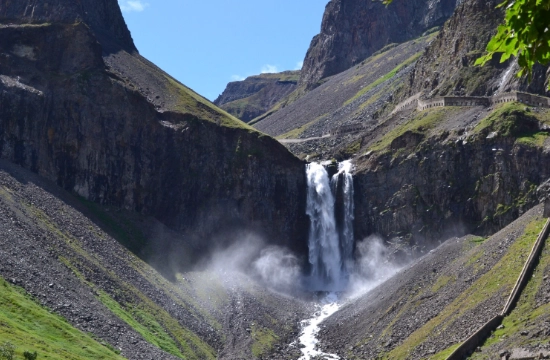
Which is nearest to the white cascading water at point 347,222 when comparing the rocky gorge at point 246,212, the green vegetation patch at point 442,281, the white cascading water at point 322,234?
the rocky gorge at point 246,212

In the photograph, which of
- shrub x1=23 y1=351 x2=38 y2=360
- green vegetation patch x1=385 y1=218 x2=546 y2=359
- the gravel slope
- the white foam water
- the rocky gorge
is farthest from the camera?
the white foam water

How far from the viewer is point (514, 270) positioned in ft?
239

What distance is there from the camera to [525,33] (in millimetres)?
11820

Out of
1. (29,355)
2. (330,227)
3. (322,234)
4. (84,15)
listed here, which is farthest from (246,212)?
(29,355)

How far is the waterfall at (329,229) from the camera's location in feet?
396

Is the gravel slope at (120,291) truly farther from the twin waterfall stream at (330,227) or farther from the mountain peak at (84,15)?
the mountain peak at (84,15)

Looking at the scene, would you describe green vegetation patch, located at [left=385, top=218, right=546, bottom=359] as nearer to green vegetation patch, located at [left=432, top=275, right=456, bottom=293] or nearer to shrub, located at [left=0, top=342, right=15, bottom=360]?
green vegetation patch, located at [left=432, top=275, right=456, bottom=293]

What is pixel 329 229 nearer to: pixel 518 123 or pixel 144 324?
pixel 518 123

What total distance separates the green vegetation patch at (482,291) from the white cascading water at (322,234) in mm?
41748

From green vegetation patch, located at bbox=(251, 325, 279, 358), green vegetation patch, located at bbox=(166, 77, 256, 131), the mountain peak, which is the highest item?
the mountain peak

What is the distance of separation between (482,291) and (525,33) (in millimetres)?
66029

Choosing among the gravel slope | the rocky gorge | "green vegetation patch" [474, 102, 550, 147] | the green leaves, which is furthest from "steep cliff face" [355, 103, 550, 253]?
the green leaves

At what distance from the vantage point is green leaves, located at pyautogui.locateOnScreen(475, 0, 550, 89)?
1161 centimetres

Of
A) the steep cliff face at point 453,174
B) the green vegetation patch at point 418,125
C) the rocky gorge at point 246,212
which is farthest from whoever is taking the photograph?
the green vegetation patch at point 418,125
